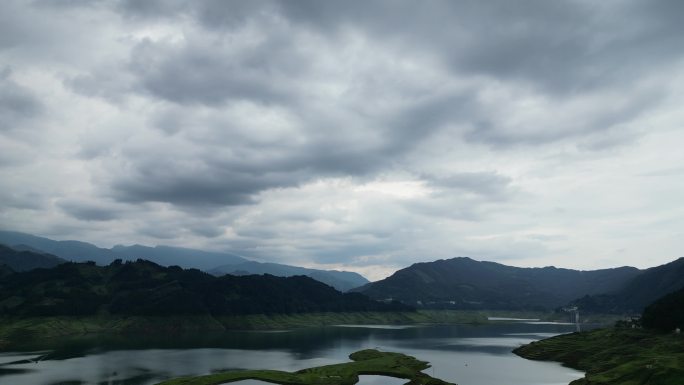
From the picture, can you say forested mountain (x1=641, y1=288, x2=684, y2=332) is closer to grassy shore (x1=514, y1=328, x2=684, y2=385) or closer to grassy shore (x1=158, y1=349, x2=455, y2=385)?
Answer: grassy shore (x1=514, y1=328, x2=684, y2=385)

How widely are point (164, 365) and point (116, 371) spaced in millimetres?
17538

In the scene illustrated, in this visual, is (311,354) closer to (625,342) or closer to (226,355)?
(226,355)

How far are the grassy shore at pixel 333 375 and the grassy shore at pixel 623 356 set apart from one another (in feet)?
139

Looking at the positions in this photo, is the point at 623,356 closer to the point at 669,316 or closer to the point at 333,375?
the point at 669,316

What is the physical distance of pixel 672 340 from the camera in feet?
516

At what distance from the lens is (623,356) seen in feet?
486

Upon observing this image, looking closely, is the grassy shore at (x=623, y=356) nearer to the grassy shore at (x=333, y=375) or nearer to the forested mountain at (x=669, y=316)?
the forested mountain at (x=669, y=316)

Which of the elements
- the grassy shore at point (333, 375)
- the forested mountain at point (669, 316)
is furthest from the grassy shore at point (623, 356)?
the grassy shore at point (333, 375)

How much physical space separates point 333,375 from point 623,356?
290 feet

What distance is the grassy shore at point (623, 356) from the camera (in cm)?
11156

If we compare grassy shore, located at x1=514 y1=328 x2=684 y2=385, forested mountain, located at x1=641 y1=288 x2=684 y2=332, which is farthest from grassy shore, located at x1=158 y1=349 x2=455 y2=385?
forested mountain, located at x1=641 y1=288 x2=684 y2=332

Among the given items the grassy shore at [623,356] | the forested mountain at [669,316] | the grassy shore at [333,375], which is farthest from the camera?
the forested mountain at [669,316]

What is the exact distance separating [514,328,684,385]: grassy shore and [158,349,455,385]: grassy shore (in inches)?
1663

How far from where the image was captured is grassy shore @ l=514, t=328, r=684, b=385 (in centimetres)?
11156
